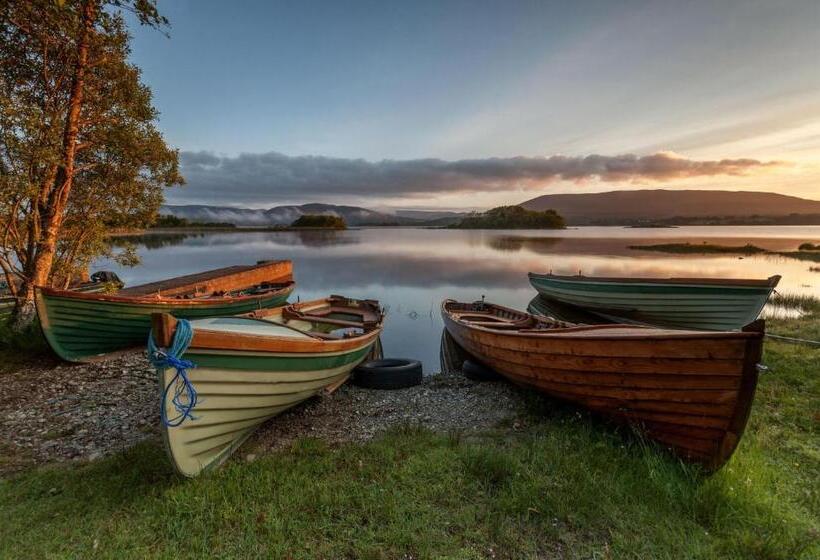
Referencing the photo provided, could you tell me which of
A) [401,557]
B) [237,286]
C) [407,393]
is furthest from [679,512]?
[237,286]

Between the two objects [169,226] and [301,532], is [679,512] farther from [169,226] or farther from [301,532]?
[169,226]

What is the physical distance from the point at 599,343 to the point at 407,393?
4286 mm

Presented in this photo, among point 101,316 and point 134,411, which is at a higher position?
point 101,316

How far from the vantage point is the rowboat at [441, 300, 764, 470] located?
4180mm

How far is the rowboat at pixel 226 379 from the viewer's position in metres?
3.84

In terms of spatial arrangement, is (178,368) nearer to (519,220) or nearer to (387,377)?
(387,377)

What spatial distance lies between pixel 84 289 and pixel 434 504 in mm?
14371

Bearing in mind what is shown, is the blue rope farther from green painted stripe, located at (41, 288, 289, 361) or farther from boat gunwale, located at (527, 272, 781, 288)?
boat gunwale, located at (527, 272, 781, 288)

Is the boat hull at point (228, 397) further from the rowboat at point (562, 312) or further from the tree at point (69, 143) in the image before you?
the rowboat at point (562, 312)

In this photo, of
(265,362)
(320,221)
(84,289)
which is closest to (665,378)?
(265,362)

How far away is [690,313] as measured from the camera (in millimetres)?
11758

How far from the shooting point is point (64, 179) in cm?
890

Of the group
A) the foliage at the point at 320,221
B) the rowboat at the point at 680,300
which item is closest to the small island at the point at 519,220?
the foliage at the point at 320,221

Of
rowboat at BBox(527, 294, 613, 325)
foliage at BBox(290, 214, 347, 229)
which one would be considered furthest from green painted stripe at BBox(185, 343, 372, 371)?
foliage at BBox(290, 214, 347, 229)
